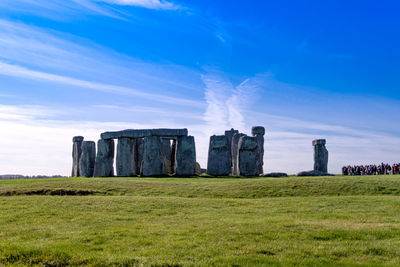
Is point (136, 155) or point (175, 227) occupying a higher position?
point (136, 155)

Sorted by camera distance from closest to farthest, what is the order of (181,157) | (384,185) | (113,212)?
(113,212)
(384,185)
(181,157)

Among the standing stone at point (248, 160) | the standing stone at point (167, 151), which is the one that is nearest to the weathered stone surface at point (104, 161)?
the standing stone at point (167, 151)

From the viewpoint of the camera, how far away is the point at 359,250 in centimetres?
929

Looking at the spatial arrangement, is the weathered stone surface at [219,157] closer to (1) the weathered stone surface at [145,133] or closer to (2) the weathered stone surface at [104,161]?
(1) the weathered stone surface at [145,133]

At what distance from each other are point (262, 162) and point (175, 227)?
28348 mm

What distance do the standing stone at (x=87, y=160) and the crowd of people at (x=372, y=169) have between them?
26.7 meters

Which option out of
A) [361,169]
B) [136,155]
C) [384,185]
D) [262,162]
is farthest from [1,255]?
[361,169]

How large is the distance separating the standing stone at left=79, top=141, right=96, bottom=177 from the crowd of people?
2672 centimetres

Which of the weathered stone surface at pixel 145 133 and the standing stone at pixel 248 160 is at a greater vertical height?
the weathered stone surface at pixel 145 133

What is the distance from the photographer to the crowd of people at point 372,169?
3738cm

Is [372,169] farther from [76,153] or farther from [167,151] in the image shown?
[76,153]

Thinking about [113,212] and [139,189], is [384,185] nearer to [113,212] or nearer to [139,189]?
[139,189]

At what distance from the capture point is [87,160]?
122ft

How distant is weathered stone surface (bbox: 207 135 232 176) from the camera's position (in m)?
32.8
